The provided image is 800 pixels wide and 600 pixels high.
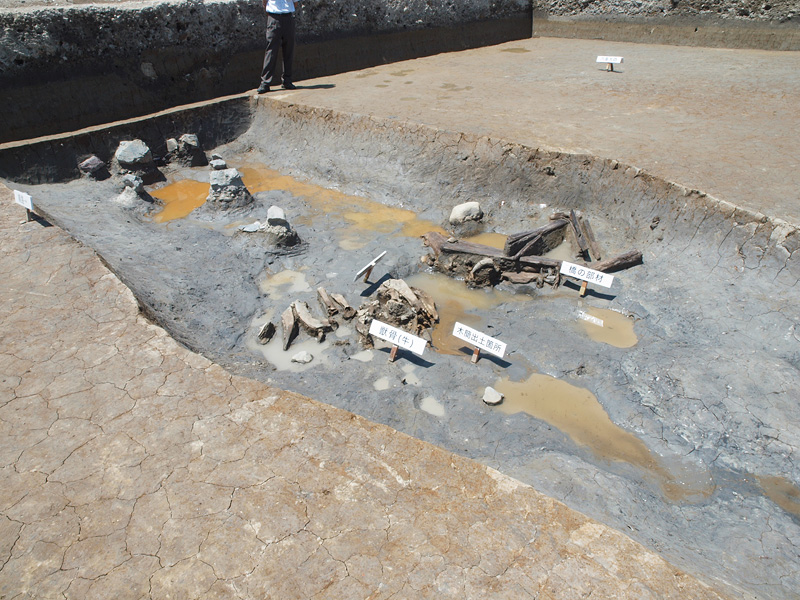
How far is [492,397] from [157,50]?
7258mm

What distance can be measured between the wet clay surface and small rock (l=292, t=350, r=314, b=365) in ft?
0.13

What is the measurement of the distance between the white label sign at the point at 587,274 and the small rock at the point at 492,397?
5.12 feet

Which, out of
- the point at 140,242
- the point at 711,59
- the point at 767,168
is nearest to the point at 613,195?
the point at 767,168

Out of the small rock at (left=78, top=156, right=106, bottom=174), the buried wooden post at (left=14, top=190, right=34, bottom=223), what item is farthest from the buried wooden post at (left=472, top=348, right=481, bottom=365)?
the small rock at (left=78, top=156, right=106, bottom=174)

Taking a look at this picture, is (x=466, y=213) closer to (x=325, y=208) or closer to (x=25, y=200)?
(x=325, y=208)

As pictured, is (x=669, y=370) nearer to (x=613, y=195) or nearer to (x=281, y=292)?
(x=613, y=195)

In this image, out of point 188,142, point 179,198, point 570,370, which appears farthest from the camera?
point 188,142

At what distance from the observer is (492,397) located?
374cm

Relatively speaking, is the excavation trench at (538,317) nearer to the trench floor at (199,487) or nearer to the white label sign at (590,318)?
the white label sign at (590,318)

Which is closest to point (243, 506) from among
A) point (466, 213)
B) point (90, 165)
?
point (466, 213)

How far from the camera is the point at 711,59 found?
903 centimetres

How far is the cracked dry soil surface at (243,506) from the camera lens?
2117 mm

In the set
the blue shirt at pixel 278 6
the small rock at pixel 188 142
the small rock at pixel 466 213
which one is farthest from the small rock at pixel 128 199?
the small rock at pixel 466 213

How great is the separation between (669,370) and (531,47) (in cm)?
931
